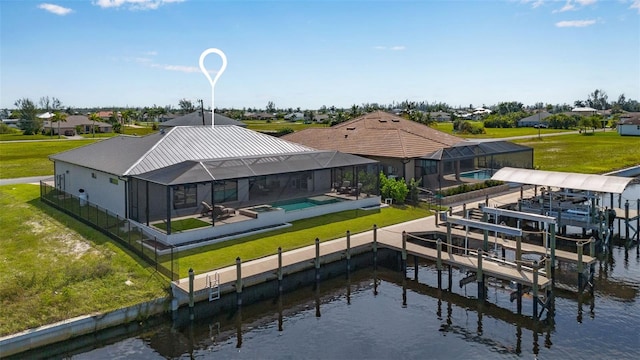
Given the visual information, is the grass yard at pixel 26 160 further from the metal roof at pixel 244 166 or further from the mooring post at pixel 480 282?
the mooring post at pixel 480 282

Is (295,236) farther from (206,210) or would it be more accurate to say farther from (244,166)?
(206,210)

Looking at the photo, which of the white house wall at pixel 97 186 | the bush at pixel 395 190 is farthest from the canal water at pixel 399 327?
the white house wall at pixel 97 186

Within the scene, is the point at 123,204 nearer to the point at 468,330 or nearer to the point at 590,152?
the point at 468,330

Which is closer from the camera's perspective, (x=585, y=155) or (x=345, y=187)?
(x=345, y=187)

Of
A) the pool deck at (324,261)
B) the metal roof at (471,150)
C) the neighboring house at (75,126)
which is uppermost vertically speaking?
the neighboring house at (75,126)

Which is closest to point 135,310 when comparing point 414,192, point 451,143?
point 414,192

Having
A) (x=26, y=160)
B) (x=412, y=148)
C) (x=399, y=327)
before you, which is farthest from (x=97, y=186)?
(x=26, y=160)

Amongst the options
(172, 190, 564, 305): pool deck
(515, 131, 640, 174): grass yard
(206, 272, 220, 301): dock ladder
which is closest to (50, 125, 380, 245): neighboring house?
(172, 190, 564, 305): pool deck
